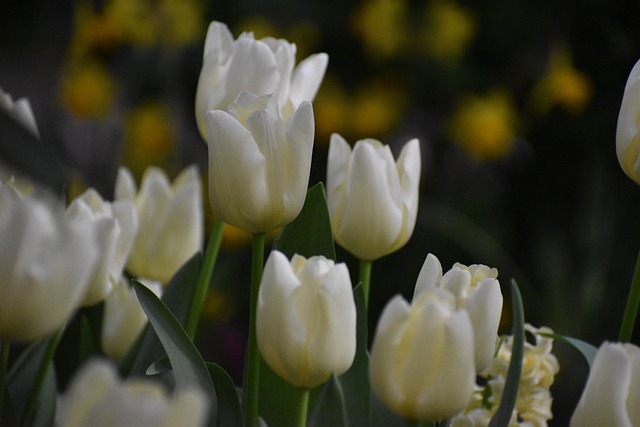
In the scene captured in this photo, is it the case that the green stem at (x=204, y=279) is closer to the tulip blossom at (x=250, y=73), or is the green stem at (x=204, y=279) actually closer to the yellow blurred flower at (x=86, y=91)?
the tulip blossom at (x=250, y=73)

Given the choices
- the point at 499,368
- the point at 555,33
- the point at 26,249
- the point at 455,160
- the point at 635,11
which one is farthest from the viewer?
the point at 455,160

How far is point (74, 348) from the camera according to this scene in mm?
483

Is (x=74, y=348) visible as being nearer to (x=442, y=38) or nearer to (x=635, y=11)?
(x=635, y=11)

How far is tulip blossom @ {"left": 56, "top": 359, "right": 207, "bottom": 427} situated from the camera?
20 centimetres

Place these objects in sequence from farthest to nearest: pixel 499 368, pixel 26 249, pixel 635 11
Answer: pixel 635 11
pixel 499 368
pixel 26 249

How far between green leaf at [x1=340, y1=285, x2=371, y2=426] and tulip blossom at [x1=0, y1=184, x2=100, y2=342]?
0.15 m

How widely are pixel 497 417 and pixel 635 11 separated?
0.81 metres

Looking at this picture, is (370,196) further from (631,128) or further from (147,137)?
(147,137)

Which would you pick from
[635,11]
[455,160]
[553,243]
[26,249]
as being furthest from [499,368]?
[455,160]

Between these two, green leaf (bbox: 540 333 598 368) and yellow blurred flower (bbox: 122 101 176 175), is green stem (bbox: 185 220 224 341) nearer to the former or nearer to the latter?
green leaf (bbox: 540 333 598 368)

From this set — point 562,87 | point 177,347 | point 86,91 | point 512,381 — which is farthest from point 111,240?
point 86,91

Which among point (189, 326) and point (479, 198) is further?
point (479, 198)

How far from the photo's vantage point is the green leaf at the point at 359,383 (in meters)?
0.39

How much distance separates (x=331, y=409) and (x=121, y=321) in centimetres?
16
